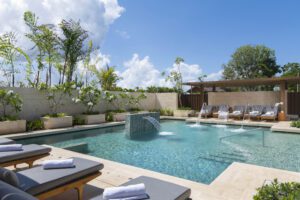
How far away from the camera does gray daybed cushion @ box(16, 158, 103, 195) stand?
96.4 inches

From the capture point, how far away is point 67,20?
40.0 feet

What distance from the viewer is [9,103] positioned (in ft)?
30.7

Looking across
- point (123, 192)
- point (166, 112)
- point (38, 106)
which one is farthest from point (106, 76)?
point (123, 192)

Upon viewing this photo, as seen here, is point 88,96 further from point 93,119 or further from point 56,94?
point 56,94

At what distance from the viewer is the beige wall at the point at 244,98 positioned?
1452 centimetres

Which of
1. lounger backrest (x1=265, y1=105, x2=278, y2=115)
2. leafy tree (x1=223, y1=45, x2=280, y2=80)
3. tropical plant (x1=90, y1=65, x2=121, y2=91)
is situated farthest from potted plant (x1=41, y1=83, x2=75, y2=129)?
leafy tree (x1=223, y1=45, x2=280, y2=80)

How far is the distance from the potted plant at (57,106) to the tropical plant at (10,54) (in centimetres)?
166

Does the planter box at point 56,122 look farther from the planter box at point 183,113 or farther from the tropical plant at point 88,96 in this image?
the planter box at point 183,113

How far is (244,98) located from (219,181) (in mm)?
13459

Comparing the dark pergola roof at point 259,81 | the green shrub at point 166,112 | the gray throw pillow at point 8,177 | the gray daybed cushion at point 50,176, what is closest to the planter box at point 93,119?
the green shrub at point 166,112

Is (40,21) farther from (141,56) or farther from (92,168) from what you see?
(92,168)

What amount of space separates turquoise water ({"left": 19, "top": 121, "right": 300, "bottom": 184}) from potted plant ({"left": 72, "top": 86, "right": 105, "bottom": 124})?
2.03 m

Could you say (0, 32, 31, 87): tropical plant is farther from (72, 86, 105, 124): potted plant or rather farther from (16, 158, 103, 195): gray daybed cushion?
(16, 158, 103, 195): gray daybed cushion

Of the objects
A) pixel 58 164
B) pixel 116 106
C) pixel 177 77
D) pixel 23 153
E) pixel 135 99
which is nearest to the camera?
pixel 58 164
